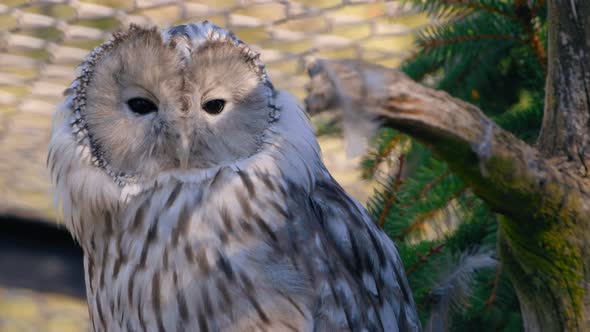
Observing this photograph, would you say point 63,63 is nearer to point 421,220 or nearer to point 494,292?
point 421,220

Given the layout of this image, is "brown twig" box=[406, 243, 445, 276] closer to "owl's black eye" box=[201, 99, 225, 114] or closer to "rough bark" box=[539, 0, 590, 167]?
"rough bark" box=[539, 0, 590, 167]

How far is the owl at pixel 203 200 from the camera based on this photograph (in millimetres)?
1383

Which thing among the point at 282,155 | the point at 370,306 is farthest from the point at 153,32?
the point at 370,306

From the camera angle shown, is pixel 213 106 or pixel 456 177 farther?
pixel 456 177

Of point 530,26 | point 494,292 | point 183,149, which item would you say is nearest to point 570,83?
point 530,26

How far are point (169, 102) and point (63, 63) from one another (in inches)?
82.3

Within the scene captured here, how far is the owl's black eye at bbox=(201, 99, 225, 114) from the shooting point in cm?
139

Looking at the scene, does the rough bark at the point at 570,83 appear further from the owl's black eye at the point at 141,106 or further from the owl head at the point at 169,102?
the owl's black eye at the point at 141,106

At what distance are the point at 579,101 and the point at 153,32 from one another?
2.49 ft

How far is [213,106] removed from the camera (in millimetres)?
1403

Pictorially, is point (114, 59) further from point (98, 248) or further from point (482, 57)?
point (482, 57)

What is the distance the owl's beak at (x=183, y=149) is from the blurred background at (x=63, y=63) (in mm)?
1067

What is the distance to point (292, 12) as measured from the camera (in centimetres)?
354

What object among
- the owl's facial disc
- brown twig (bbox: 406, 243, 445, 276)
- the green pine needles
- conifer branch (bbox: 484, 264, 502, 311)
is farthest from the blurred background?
the owl's facial disc
